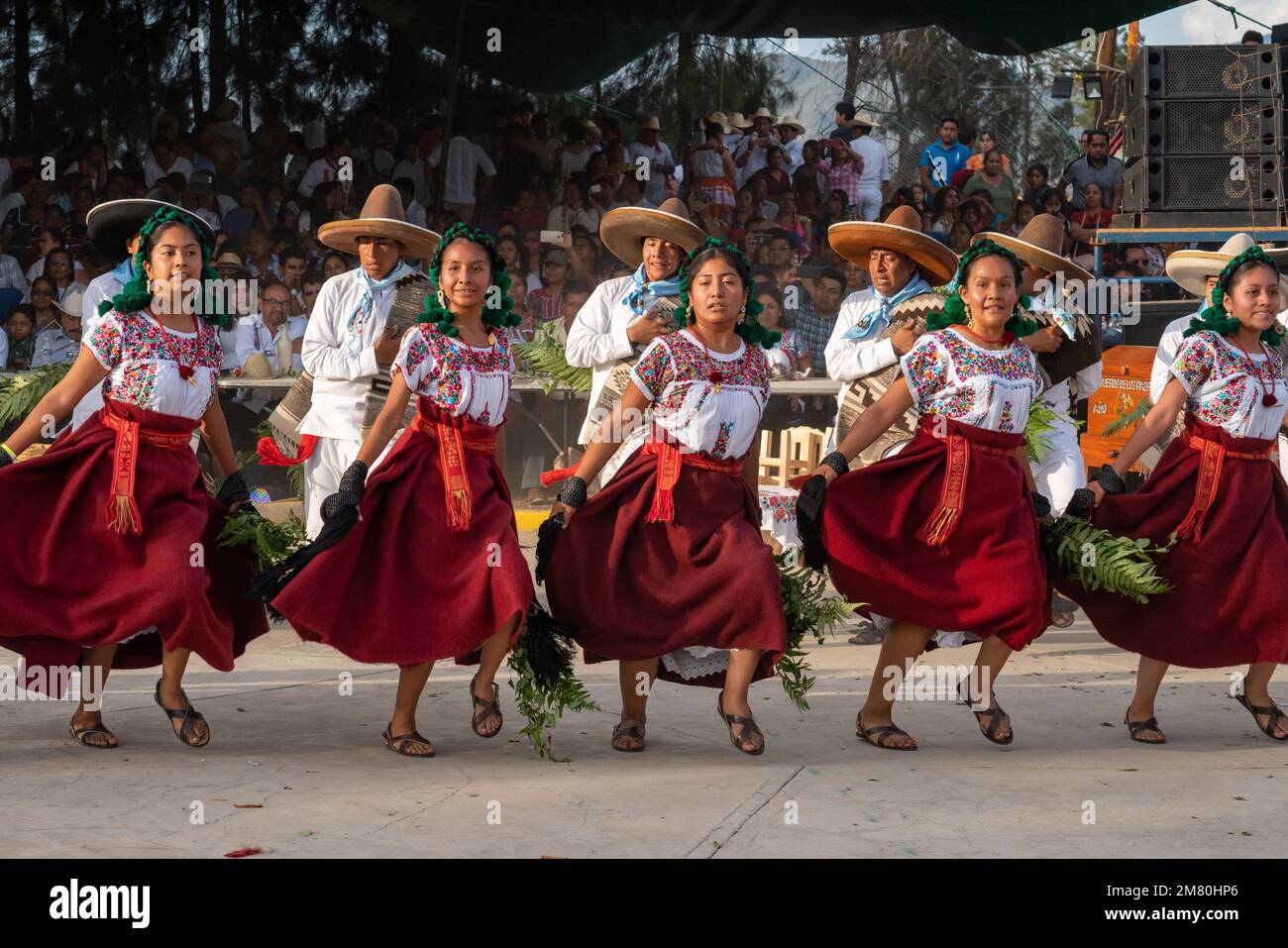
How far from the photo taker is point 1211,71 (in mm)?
11477

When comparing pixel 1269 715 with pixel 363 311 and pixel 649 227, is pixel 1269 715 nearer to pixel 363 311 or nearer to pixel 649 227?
pixel 649 227

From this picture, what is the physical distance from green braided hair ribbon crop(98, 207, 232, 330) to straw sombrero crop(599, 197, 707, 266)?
1.85 metres

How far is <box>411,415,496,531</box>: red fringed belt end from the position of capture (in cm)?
538

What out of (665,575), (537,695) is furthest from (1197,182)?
(537,695)

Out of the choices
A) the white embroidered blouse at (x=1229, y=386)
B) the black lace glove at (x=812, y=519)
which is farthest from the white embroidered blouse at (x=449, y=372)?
the white embroidered blouse at (x=1229, y=386)

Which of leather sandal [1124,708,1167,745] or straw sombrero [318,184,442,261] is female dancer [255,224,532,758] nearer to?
straw sombrero [318,184,442,261]

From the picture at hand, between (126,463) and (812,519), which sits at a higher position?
(126,463)

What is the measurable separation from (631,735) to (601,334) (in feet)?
7.10

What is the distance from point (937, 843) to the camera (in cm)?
439

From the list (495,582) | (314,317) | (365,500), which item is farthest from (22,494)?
(314,317)

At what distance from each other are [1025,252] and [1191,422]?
1318 mm

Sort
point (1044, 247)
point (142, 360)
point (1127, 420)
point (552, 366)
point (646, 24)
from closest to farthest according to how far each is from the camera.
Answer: point (142, 360)
point (1044, 247)
point (552, 366)
point (1127, 420)
point (646, 24)

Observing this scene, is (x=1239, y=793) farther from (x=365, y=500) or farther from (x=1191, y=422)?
(x=365, y=500)

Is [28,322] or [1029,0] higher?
[1029,0]
